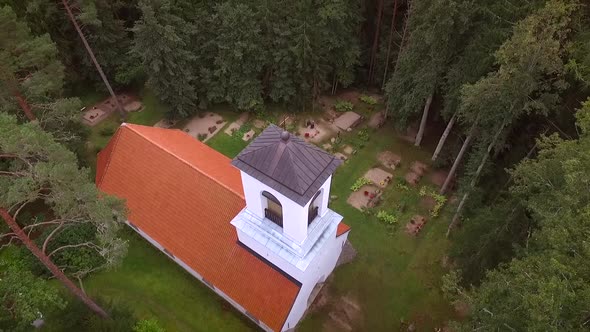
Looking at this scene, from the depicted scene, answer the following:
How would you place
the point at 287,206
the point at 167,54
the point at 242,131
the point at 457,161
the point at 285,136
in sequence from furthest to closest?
the point at 242,131 → the point at 167,54 → the point at 457,161 → the point at 287,206 → the point at 285,136

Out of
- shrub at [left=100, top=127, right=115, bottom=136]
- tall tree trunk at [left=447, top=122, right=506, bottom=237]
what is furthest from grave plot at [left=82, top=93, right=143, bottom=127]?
tall tree trunk at [left=447, top=122, right=506, bottom=237]

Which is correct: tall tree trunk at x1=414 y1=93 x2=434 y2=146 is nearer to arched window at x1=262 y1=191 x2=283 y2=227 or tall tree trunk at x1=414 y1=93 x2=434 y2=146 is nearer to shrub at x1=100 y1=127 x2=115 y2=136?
arched window at x1=262 y1=191 x2=283 y2=227

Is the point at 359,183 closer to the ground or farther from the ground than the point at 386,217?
farther from the ground

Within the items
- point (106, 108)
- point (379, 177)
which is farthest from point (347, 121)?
point (106, 108)

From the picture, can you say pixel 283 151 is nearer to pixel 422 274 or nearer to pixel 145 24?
pixel 422 274

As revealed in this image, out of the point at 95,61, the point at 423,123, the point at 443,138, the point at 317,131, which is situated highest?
the point at 95,61

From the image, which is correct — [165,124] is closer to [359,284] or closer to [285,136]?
[359,284]

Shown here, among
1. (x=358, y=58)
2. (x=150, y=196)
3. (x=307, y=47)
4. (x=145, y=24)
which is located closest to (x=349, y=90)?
(x=358, y=58)
